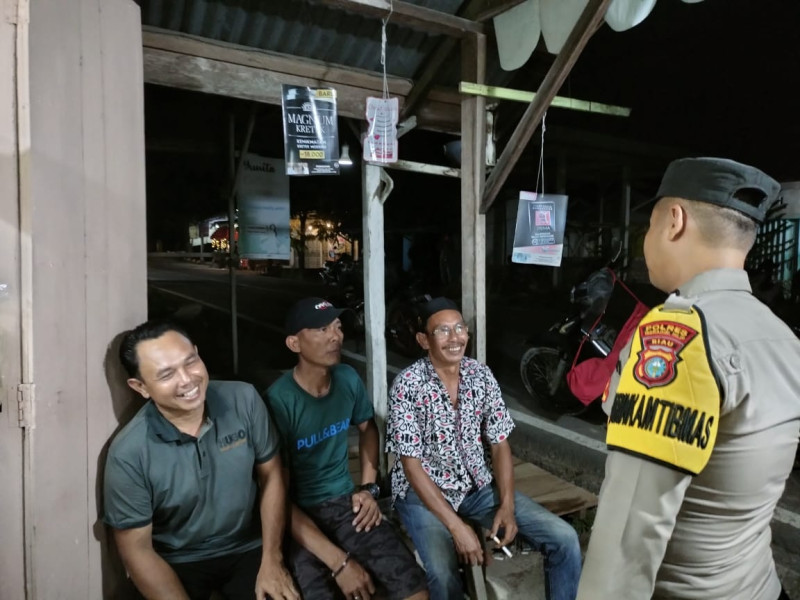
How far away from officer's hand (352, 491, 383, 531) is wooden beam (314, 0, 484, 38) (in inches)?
110

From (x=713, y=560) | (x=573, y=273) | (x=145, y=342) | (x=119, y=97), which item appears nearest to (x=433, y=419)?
(x=145, y=342)

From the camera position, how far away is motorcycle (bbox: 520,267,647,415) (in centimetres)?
510

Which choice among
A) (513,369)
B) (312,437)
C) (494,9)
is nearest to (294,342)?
(312,437)

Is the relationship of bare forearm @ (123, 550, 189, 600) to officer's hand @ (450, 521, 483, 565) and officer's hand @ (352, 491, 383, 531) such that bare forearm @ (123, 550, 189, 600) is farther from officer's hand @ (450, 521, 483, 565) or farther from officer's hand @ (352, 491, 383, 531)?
officer's hand @ (450, 521, 483, 565)

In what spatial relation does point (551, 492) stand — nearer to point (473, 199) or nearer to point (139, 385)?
point (473, 199)

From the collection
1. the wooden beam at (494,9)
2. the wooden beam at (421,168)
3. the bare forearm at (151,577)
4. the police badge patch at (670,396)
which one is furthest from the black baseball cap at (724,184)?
the wooden beam at (494,9)

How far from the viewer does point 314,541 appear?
256cm

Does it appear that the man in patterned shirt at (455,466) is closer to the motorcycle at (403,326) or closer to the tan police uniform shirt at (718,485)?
the tan police uniform shirt at (718,485)

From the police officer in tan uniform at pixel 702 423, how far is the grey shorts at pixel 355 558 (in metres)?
1.43

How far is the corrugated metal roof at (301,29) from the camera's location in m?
3.08

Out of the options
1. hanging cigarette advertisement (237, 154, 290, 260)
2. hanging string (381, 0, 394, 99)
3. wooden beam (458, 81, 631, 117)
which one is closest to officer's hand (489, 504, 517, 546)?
wooden beam (458, 81, 631, 117)

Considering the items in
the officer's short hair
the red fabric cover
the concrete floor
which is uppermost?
the officer's short hair

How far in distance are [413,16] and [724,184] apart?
2.63 meters

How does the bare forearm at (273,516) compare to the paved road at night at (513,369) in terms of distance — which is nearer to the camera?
the bare forearm at (273,516)
